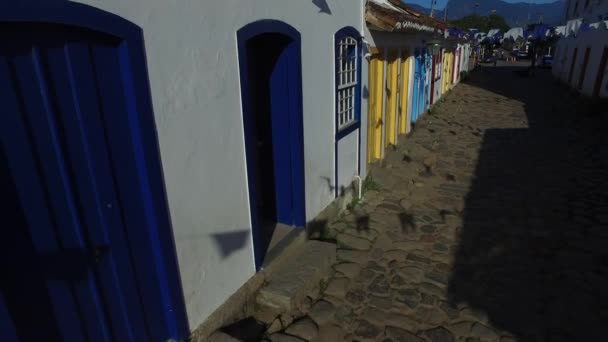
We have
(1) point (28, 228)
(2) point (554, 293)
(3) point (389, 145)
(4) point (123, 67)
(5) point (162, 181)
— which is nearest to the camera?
(1) point (28, 228)

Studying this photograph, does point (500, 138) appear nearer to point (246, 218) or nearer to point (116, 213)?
point (246, 218)

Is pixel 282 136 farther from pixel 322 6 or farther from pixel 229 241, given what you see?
pixel 322 6

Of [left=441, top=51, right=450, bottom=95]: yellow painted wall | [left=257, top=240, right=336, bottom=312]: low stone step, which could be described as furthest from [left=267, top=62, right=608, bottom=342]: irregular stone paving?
[left=441, top=51, right=450, bottom=95]: yellow painted wall

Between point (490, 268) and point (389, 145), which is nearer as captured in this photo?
point (490, 268)

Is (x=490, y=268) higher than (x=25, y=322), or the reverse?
(x=25, y=322)

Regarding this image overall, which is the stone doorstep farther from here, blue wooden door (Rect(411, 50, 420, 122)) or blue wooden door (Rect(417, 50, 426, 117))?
blue wooden door (Rect(417, 50, 426, 117))

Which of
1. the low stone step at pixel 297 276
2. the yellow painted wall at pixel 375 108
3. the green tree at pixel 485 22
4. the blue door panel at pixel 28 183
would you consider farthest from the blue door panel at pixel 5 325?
the green tree at pixel 485 22

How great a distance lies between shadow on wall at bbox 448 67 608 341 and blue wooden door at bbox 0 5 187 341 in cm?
319

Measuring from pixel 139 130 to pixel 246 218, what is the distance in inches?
58.2

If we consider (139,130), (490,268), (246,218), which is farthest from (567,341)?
(139,130)

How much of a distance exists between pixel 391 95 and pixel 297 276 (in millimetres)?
6031

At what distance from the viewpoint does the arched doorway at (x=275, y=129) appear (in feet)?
13.1

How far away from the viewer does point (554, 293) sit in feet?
13.2

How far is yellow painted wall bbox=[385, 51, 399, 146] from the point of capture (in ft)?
28.0
